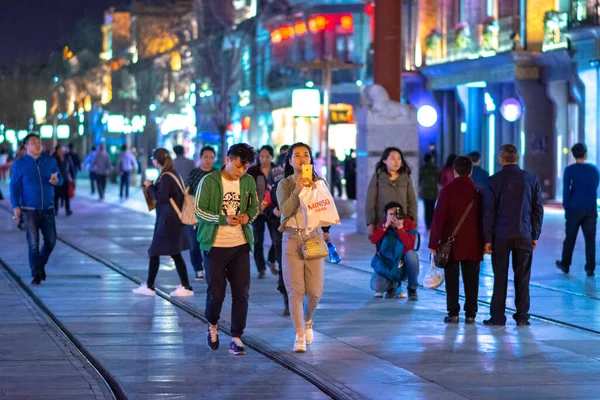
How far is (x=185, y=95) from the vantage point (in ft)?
279

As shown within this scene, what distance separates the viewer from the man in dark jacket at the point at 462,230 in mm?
12453

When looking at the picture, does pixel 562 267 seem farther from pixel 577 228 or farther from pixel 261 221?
pixel 261 221

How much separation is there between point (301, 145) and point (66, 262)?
30.7 feet

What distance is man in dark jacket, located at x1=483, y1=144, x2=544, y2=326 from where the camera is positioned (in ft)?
40.3

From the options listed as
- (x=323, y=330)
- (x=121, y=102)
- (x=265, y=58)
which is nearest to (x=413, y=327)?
(x=323, y=330)

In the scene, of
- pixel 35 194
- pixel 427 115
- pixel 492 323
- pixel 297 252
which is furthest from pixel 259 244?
pixel 427 115

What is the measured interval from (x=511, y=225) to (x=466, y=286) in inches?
29.2

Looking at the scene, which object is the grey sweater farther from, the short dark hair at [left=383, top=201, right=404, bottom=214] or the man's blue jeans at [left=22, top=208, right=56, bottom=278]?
the man's blue jeans at [left=22, top=208, right=56, bottom=278]

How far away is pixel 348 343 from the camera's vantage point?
36.5ft

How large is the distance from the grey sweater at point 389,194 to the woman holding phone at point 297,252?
381 cm

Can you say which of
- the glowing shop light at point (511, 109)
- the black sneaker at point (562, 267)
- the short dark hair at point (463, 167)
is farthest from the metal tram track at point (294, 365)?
the glowing shop light at point (511, 109)

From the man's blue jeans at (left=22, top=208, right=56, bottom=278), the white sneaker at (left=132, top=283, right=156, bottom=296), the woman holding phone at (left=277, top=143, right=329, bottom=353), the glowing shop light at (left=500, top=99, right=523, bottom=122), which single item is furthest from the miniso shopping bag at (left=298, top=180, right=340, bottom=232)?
the glowing shop light at (left=500, top=99, right=523, bottom=122)

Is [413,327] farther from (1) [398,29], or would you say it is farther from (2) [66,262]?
(1) [398,29]

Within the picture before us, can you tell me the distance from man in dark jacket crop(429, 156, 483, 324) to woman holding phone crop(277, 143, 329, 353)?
1842 mm
